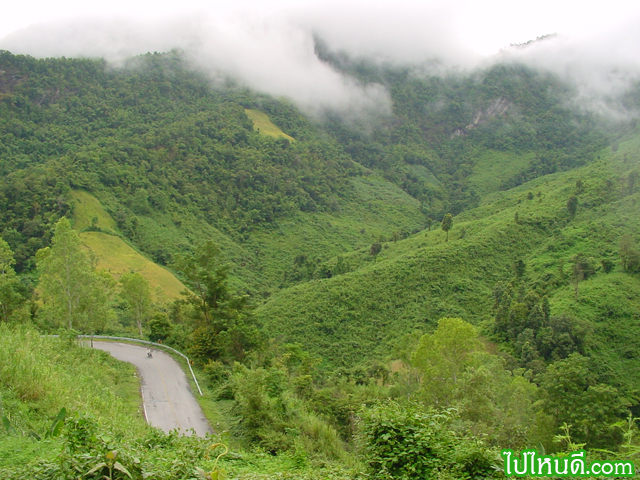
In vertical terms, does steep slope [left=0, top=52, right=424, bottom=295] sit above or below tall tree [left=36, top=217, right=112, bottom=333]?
above

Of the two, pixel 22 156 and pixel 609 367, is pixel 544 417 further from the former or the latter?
pixel 22 156

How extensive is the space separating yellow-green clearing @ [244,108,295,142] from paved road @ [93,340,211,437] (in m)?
101

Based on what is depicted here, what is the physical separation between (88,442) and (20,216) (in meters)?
60.6

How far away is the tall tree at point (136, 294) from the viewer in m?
36.8

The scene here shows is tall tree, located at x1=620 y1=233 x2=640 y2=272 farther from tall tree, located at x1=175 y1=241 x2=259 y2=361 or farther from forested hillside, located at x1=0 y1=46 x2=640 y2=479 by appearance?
tall tree, located at x1=175 y1=241 x2=259 y2=361

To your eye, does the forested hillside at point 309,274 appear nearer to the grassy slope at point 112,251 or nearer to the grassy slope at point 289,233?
the grassy slope at point 112,251

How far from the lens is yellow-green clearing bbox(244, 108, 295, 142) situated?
123812mm

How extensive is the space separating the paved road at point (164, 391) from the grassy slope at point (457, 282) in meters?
23.1

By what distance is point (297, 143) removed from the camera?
408 ft

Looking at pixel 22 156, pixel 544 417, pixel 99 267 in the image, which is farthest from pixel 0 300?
pixel 22 156

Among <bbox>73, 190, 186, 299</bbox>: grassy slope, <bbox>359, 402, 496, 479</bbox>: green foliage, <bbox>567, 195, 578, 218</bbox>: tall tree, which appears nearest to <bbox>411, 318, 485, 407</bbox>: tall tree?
<bbox>359, 402, 496, 479</bbox>: green foliage

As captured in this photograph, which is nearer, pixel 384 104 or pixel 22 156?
pixel 22 156

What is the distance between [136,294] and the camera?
37.1m

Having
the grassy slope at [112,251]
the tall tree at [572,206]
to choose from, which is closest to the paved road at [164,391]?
the grassy slope at [112,251]
